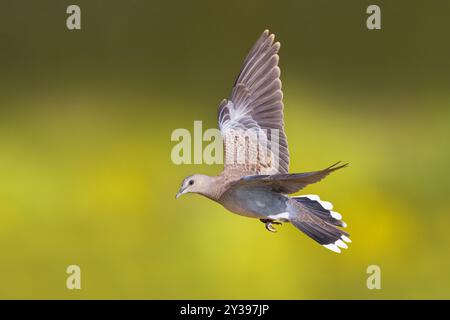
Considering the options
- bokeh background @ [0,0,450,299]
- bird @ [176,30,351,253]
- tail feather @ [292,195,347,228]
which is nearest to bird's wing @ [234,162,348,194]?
bird @ [176,30,351,253]

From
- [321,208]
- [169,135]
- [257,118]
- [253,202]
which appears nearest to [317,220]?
[321,208]

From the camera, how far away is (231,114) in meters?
1.39

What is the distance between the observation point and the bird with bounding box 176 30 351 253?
1.07m

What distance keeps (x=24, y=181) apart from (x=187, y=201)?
54 cm

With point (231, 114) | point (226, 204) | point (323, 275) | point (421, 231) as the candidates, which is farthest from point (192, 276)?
point (226, 204)

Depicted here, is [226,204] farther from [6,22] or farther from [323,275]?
[6,22]

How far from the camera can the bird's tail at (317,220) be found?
1132mm

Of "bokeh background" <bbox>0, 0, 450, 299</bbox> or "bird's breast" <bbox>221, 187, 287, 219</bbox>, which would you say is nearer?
"bird's breast" <bbox>221, 187, 287, 219</bbox>

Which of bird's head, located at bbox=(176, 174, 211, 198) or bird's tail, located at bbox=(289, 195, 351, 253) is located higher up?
bird's head, located at bbox=(176, 174, 211, 198)

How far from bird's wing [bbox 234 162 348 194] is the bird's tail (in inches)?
3.2

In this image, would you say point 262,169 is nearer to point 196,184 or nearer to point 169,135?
point 196,184

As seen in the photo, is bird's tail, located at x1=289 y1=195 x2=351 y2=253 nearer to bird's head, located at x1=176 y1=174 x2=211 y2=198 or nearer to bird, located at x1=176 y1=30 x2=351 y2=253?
bird, located at x1=176 y1=30 x2=351 y2=253

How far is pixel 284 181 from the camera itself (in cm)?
102

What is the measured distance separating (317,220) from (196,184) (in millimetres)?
216
